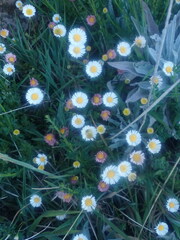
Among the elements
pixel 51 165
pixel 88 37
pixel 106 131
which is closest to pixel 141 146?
pixel 106 131

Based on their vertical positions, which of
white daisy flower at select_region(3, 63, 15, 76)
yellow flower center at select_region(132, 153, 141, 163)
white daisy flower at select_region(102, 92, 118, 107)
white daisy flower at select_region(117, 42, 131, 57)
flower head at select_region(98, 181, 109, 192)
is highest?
white daisy flower at select_region(3, 63, 15, 76)

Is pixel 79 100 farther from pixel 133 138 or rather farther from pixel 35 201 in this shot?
pixel 35 201

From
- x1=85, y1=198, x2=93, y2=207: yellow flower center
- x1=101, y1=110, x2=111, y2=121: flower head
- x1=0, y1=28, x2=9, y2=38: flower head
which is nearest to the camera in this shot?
x1=85, y1=198, x2=93, y2=207: yellow flower center

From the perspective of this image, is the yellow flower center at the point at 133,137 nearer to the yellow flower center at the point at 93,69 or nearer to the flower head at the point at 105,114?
the flower head at the point at 105,114

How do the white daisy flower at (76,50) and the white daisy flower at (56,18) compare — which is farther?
the white daisy flower at (56,18)

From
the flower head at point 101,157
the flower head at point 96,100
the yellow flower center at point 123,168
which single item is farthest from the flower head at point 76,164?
the flower head at point 96,100

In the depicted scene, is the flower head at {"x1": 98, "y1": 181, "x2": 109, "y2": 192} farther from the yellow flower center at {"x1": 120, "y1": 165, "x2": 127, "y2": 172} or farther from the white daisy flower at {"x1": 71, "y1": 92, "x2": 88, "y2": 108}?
the white daisy flower at {"x1": 71, "y1": 92, "x2": 88, "y2": 108}

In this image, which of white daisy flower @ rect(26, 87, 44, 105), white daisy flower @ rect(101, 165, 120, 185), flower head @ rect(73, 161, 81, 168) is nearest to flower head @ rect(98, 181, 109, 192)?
white daisy flower @ rect(101, 165, 120, 185)
